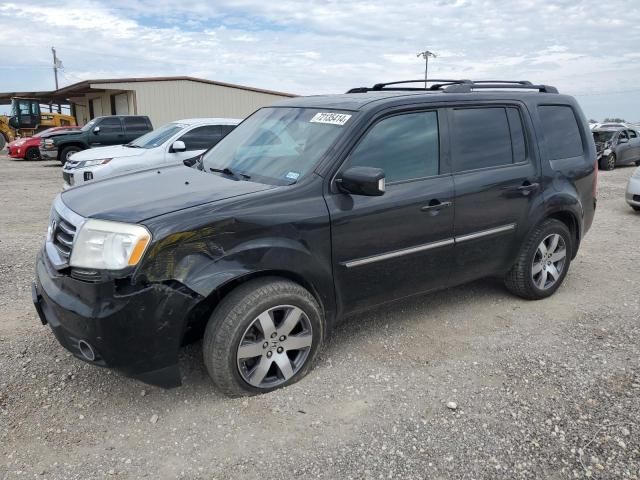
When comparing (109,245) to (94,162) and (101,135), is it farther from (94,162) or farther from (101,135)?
(101,135)

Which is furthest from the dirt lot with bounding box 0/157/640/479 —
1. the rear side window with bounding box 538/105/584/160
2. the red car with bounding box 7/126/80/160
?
the red car with bounding box 7/126/80/160

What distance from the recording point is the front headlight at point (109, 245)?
106 inches

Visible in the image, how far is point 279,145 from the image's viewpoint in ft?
12.2

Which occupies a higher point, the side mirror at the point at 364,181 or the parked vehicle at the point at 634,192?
the side mirror at the point at 364,181

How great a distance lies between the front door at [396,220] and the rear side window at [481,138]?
19cm

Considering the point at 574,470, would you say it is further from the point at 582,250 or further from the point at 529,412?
the point at 582,250

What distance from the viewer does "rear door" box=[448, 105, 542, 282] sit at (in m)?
3.90

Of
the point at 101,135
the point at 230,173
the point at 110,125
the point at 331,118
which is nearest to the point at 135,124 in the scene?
the point at 110,125

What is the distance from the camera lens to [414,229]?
3623 mm

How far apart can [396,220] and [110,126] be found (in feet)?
52.0

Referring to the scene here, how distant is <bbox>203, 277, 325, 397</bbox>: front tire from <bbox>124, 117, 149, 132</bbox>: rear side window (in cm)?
1577

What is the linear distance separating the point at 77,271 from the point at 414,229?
212 cm

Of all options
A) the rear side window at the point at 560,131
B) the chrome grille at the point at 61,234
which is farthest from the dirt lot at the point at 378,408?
the rear side window at the point at 560,131

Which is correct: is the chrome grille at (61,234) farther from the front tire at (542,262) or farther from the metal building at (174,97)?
the metal building at (174,97)
